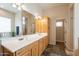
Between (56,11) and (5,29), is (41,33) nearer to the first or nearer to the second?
(56,11)

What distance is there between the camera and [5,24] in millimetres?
1583

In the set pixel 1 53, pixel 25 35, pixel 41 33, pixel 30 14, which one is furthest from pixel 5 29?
pixel 41 33

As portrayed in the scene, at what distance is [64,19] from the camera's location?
2133mm

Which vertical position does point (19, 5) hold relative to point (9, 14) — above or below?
above

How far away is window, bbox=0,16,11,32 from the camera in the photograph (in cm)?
152

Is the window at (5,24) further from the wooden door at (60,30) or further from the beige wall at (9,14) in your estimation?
the wooden door at (60,30)

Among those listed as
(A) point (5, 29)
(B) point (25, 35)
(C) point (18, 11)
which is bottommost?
(B) point (25, 35)

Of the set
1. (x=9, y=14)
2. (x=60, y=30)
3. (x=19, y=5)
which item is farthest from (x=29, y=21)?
(x=60, y=30)

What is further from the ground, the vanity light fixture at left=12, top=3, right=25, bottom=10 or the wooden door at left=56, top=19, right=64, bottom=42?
the vanity light fixture at left=12, top=3, right=25, bottom=10

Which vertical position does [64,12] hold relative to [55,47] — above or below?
above

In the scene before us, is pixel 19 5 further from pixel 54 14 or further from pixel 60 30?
pixel 60 30

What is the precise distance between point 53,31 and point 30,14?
78 centimetres

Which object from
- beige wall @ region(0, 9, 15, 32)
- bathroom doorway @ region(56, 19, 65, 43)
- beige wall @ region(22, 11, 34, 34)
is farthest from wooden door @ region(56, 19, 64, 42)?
beige wall @ region(0, 9, 15, 32)

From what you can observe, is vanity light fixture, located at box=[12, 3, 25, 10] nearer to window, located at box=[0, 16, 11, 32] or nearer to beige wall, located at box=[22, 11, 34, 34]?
beige wall, located at box=[22, 11, 34, 34]
